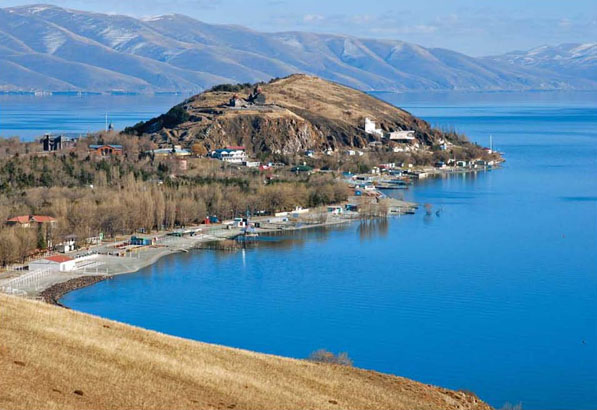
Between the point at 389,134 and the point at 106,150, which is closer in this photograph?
the point at 106,150

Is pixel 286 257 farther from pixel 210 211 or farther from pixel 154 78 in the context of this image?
pixel 154 78

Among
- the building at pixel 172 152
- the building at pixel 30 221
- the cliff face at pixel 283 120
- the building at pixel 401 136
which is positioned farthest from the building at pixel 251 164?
the building at pixel 30 221

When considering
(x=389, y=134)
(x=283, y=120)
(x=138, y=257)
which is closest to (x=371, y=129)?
(x=389, y=134)

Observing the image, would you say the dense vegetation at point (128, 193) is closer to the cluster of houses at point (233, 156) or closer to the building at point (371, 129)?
the cluster of houses at point (233, 156)

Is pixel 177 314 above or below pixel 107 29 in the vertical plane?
below

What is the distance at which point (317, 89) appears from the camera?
164ft

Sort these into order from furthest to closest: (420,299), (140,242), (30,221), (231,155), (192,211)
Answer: (231,155)
(192,211)
(140,242)
(30,221)
(420,299)

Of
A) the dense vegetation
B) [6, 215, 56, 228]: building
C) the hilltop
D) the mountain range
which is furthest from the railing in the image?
the mountain range

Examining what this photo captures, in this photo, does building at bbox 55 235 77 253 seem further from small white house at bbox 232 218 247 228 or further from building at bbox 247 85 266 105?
building at bbox 247 85 266 105

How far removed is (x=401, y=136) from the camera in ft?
151

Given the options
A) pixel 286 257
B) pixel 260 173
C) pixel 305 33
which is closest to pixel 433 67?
pixel 305 33

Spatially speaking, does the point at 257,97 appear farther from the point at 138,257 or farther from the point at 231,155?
the point at 138,257

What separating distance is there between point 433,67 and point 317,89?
128m

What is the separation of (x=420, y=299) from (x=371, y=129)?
2908cm
